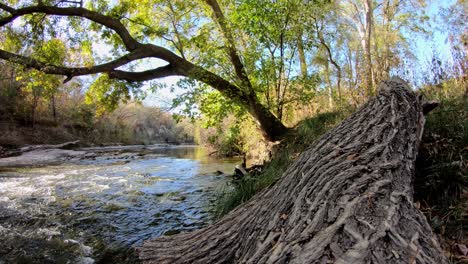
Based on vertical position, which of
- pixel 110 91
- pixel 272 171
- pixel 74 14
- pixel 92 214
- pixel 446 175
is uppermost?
pixel 74 14

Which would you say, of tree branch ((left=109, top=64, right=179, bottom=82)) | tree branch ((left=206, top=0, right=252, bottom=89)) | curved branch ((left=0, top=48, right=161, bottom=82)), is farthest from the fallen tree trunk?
tree branch ((left=109, top=64, right=179, bottom=82))

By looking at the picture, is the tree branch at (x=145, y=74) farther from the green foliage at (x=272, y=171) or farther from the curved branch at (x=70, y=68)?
the green foliage at (x=272, y=171)

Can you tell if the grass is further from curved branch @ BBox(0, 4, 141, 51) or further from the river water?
curved branch @ BBox(0, 4, 141, 51)

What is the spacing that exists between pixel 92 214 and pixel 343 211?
13.6 ft

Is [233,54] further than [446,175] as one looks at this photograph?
Yes

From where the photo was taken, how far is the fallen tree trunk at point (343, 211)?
114 centimetres

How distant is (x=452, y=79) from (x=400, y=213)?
3.64m

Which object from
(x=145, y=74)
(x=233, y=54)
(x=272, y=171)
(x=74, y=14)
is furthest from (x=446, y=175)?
(x=74, y=14)

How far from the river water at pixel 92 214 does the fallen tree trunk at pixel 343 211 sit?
4.05ft

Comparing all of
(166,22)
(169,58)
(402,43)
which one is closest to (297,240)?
(169,58)

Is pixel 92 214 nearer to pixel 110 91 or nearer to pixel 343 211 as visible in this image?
pixel 343 211

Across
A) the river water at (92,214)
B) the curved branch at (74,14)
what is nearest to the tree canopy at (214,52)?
the curved branch at (74,14)

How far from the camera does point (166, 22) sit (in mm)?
8742

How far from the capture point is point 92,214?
14.2ft
